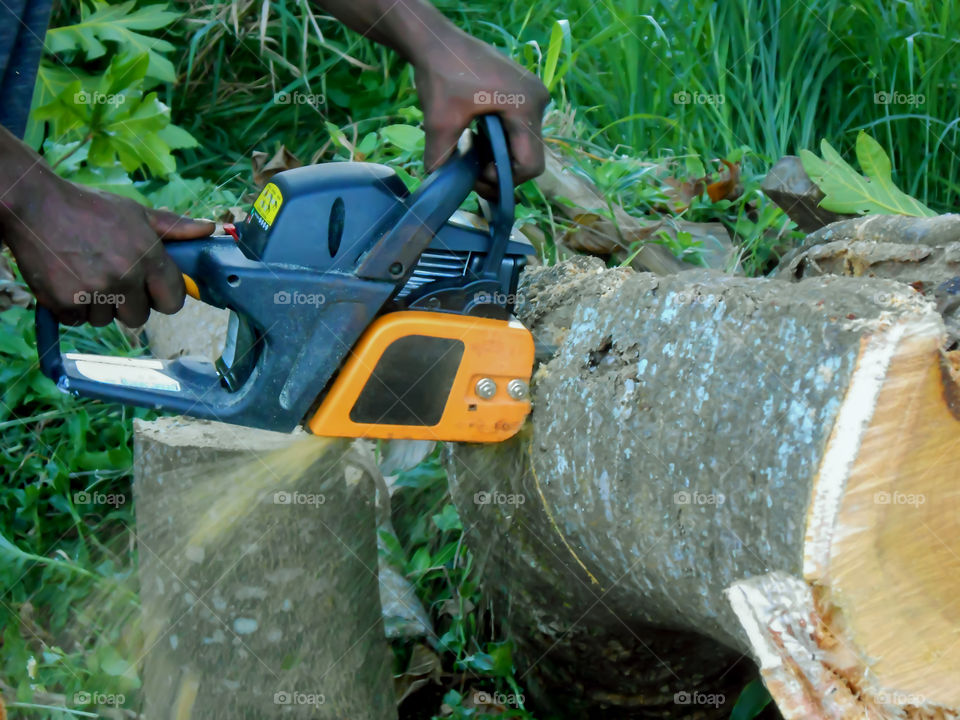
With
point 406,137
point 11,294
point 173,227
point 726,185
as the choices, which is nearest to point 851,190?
point 726,185

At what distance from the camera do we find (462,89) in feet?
4.60

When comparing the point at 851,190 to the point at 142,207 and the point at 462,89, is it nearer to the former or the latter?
the point at 462,89

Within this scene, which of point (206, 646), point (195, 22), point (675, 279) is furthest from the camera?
point (195, 22)

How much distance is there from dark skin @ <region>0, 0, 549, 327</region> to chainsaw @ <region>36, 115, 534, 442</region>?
4cm

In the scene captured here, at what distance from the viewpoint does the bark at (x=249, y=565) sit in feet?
5.50

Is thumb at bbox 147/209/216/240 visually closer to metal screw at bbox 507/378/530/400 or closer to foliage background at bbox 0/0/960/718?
metal screw at bbox 507/378/530/400

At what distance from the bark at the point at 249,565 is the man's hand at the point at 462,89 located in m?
0.62

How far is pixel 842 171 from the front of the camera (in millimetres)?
2316

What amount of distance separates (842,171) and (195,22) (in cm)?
255

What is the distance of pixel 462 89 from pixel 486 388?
45 centimetres

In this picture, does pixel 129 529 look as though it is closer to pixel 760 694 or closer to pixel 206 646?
pixel 206 646

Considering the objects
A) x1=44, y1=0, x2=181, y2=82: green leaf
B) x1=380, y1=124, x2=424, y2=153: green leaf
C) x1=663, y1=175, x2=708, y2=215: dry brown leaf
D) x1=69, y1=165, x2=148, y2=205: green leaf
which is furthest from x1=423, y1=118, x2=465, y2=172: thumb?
x1=44, y1=0, x2=181, y2=82: green leaf

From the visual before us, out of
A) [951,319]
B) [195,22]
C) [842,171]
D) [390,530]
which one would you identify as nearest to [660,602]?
[951,319]

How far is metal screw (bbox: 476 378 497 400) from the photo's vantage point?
142 cm
